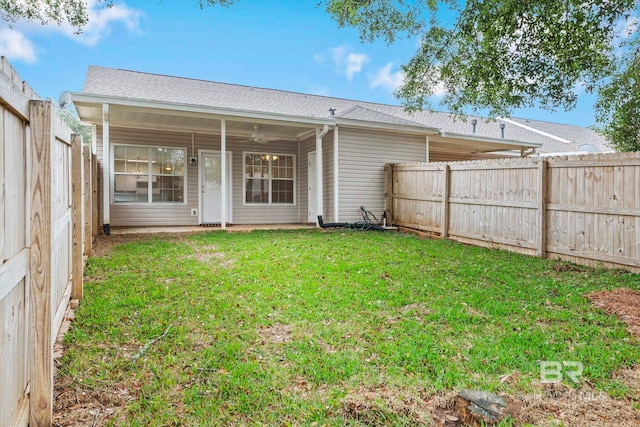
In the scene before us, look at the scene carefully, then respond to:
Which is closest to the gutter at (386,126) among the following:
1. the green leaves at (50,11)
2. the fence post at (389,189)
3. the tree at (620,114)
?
the fence post at (389,189)

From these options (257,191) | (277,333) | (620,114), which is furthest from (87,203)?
(620,114)

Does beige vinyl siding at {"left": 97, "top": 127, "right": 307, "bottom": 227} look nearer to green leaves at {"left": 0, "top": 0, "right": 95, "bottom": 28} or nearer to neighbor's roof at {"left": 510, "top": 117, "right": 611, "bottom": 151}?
green leaves at {"left": 0, "top": 0, "right": 95, "bottom": 28}

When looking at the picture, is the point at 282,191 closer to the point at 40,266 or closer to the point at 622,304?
the point at 622,304

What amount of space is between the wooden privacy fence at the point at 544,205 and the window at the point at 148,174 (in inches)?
263

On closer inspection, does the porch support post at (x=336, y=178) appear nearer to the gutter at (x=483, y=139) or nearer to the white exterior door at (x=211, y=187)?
the white exterior door at (x=211, y=187)

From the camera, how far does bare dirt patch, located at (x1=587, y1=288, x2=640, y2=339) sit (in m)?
3.33

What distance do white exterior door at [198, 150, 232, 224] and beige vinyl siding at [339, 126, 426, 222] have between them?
3.39 metres

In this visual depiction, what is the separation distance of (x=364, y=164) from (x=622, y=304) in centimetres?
758

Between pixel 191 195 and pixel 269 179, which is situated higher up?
pixel 269 179

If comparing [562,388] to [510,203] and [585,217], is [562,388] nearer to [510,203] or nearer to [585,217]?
[585,217]

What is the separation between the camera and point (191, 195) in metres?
11.1

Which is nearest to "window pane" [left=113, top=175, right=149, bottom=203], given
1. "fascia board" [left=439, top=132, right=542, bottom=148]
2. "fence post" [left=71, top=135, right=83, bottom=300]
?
"fence post" [left=71, top=135, right=83, bottom=300]

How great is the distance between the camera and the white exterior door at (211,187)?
1116 centimetres

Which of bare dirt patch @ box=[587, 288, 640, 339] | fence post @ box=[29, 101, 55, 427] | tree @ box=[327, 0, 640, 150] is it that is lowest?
bare dirt patch @ box=[587, 288, 640, 339]
